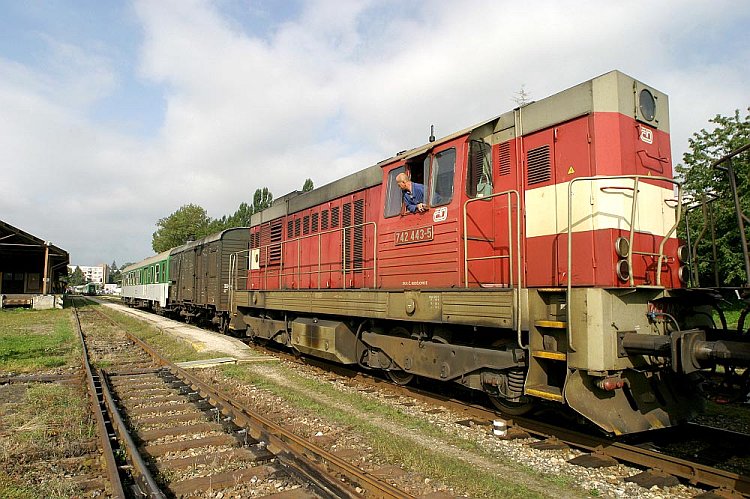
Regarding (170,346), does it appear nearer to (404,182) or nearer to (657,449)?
(404,182)

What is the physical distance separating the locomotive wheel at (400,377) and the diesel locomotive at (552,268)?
4 cm

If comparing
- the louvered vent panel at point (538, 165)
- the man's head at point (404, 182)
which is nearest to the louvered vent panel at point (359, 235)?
the man's head at point (404, 182)

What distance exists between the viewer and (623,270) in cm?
535

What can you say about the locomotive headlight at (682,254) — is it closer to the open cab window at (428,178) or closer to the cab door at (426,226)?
the cab door at (426,226)

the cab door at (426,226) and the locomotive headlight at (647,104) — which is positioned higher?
the locomotive headlight at (647,104)

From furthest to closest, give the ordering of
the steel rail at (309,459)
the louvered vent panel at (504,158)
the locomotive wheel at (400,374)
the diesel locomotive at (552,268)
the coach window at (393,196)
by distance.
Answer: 1. the locomotive wheel at (400,374)
2. the coach window at (393,196)
3. the louvered vent panel at (504,158)
4. the diesel locomotive at (552,268)
5. the steel rail at (309,459)

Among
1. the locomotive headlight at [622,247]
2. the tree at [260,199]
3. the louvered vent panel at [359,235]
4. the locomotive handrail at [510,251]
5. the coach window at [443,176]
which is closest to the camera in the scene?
the locomotive headlight at [622,247]

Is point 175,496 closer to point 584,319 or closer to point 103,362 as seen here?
point 584,319

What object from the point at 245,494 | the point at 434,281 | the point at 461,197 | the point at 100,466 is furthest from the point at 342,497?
the point at 461,197

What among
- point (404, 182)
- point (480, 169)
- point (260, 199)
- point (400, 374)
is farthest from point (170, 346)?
point (260, 199)

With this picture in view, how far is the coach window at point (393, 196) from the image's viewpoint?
779 cm

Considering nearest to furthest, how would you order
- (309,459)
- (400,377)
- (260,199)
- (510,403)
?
(309,459)
(510,403)
(400,377)
(260,199)

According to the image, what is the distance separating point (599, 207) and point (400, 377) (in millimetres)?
4446

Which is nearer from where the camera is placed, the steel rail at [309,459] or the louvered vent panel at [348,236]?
the steel rail at [309,459]
